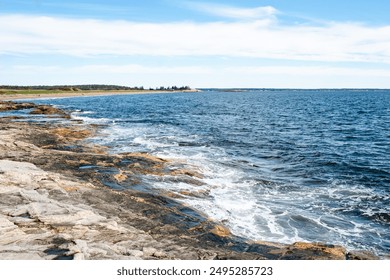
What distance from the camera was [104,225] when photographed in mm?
11883

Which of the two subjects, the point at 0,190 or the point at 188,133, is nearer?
the point at 0,190

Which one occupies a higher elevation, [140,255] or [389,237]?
[140,255]

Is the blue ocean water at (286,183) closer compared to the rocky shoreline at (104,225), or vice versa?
the rocky shoreline at (104,225)

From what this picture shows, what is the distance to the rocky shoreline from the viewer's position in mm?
10000

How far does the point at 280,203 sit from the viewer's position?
18219 mm

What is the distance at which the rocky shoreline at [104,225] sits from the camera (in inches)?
394

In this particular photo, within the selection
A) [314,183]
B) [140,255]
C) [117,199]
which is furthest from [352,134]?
[140,255]

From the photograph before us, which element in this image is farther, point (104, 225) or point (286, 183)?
point (286, 183)

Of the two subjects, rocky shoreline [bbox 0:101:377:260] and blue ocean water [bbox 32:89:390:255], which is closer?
rocky shoreline [bbox 0:101:377:260]

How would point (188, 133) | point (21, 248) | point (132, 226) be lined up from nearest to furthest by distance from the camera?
point (21, 248), point (132, 226), point (188, 133)

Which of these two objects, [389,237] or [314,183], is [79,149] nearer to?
[314,183]

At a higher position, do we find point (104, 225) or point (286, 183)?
point (104, 225)

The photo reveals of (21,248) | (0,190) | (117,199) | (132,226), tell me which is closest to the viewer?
(21,248)

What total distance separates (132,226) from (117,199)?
2991 mm
